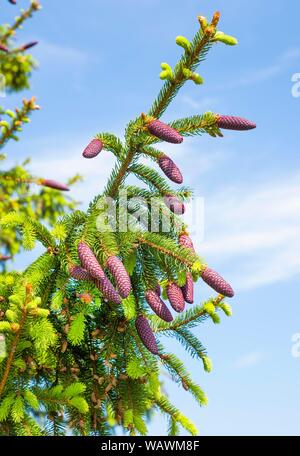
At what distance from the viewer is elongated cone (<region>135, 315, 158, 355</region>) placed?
4.02 meters

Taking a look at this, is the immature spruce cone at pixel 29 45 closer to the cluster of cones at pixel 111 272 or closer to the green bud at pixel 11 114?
the green bud at pixel 11 114

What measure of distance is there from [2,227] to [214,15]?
1.90 metres

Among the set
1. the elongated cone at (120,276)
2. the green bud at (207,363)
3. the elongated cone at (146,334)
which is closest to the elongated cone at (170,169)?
the elongated cone at (120,276)

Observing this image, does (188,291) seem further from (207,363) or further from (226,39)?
(226,39)

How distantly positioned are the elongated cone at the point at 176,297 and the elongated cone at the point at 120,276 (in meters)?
0.43

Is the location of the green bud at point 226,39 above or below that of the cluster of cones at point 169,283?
above

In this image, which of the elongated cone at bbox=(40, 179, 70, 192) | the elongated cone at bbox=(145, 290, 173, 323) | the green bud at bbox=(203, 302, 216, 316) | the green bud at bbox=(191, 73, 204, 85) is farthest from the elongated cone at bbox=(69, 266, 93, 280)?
the green bud at bbox=(191, 73, 204, 85)

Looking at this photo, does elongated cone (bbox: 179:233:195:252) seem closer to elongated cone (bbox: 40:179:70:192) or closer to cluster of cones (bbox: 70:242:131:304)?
cluster of cones (bbox: 70:242:131:304)

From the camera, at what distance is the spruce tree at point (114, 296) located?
12.6ft

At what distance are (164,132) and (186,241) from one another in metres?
0.77

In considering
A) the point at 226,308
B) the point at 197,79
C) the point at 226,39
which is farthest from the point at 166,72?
the point at 226,308

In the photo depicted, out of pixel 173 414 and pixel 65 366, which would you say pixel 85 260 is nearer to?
pixel 65 366

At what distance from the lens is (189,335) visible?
4.71 meters

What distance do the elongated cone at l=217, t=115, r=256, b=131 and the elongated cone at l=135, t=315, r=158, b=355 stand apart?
126cm
